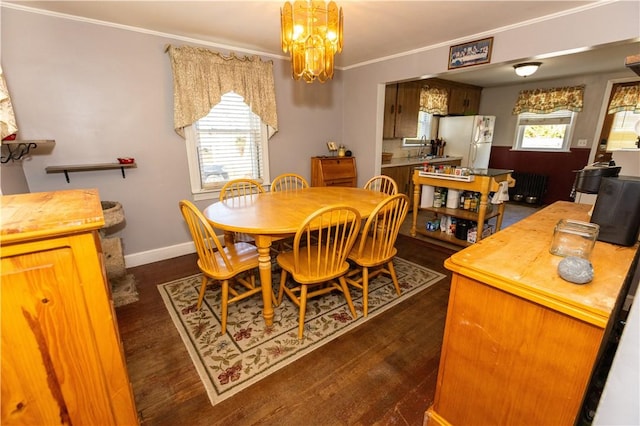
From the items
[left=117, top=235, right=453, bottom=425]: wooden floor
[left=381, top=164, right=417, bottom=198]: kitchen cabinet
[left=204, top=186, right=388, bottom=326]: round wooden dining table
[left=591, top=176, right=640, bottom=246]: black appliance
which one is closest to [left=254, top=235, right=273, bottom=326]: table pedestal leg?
[left=204, top=186, right=388, bottom=326]: round wooden dining table

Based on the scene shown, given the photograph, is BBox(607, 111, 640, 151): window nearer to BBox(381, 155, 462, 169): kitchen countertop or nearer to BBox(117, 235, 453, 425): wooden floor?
BBox(381, 155, 462, 169): kitchen countertop

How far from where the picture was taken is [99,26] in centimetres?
236

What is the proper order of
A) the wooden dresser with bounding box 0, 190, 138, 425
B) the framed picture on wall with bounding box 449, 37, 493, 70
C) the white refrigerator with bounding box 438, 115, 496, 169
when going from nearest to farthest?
the wooden dresser with bounding box 0, 190, 138, 425 < the framed picture on wall with bounding box 449, 37, 493, 70 < the white refrigerator with bounding box 438, 115, 496, 169

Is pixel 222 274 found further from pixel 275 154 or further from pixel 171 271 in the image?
pixel 275 154

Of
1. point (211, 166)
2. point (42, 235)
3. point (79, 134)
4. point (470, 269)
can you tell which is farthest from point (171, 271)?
point (470, 269)

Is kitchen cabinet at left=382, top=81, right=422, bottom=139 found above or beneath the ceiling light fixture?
beneath

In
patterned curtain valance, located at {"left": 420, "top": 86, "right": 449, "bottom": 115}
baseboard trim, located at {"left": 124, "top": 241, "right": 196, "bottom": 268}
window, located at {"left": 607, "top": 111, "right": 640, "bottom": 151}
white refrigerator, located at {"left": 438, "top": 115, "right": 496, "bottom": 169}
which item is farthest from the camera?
white refrigerator, located at {"left": 438, "top": 115, "right": 496, "bottom": 169}

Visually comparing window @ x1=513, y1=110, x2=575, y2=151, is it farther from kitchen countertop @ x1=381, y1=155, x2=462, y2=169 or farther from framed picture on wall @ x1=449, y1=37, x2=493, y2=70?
framed picture on wall @ x1=449, y1=37, x2=493, y2=70

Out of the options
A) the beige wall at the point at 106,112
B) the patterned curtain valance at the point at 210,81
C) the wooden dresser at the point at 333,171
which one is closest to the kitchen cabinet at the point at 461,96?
the wooden dresser at the point at 333,171

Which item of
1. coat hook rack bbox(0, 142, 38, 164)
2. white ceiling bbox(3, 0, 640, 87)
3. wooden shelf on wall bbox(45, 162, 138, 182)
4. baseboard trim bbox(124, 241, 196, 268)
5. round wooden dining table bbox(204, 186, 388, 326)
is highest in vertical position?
white ceiling bbox(3, 0, 640, 87)

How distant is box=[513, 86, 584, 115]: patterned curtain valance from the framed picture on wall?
11.6 ft

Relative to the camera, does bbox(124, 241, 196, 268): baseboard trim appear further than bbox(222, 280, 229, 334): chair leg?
Yes

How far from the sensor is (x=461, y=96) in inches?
216

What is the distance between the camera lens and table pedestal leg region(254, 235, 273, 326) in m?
1.72
